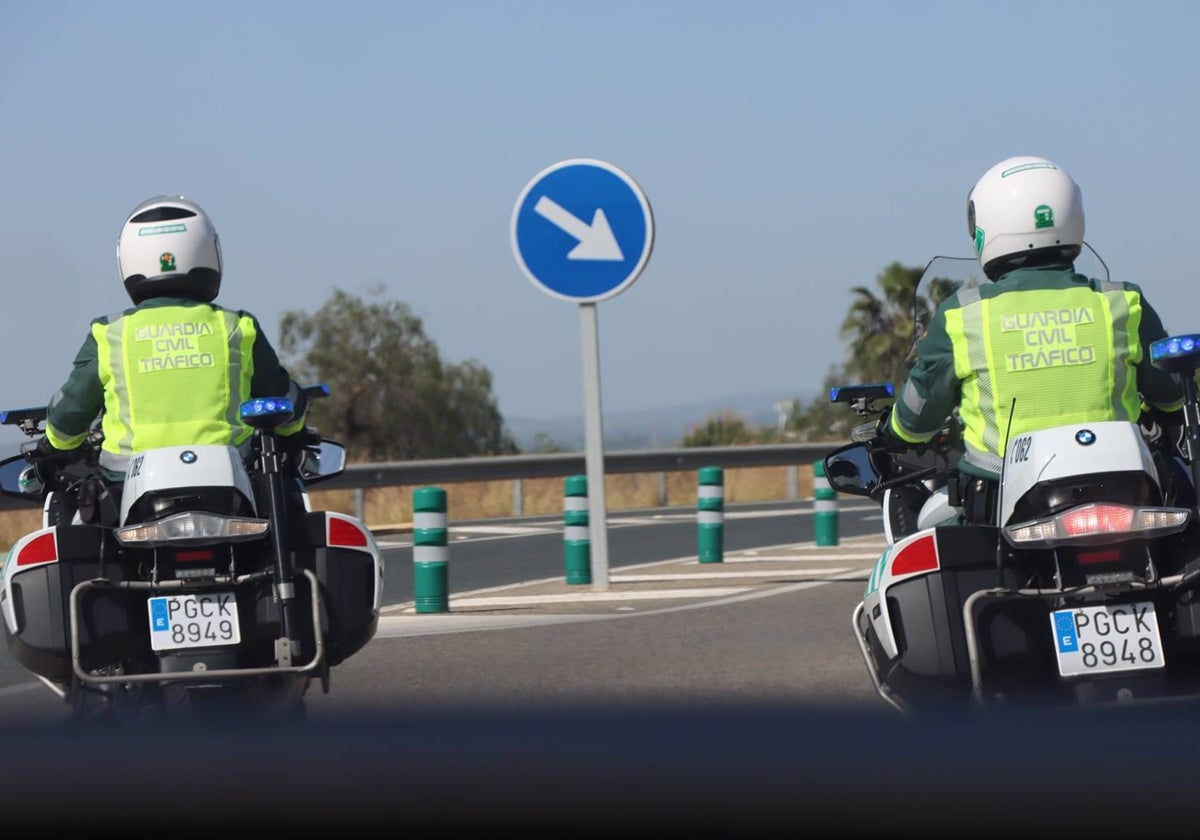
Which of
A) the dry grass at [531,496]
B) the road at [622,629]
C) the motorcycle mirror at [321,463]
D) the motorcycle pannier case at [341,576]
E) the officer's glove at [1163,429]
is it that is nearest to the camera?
the officer's glove at [1163,429]

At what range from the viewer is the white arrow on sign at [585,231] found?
489 inches

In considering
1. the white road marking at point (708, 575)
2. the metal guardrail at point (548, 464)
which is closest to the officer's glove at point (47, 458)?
the white road marking at point (708, 575)

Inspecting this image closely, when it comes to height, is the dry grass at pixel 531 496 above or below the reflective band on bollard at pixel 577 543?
below

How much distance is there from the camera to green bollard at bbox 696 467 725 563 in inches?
612

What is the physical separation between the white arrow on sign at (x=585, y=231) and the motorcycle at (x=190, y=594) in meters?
Answer: 6.39

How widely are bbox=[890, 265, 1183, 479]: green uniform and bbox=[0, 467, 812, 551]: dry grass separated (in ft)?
61.7

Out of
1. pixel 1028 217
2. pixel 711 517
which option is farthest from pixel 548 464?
pixel 1028 217

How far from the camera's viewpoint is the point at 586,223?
12453 millimetres

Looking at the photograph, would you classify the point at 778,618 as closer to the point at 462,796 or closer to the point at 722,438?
the point at 462,796

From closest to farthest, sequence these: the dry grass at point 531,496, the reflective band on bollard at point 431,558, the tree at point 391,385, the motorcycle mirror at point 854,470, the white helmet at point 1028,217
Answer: the white helmet at point 1028,217, the motorcycle mirror at point 854,470, the reflective band on bollard at point 431,558, the dry grass at point 531,496, the tree at point 391,385

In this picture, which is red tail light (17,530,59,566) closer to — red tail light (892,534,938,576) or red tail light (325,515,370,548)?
red tail light (325,515,370,548)

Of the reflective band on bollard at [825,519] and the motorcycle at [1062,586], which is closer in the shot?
the motorcycle at [1062,586]

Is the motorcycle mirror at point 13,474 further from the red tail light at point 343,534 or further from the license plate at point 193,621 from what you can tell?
the red tail light at point 343,534

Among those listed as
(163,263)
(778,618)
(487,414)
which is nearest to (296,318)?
(487,414)
